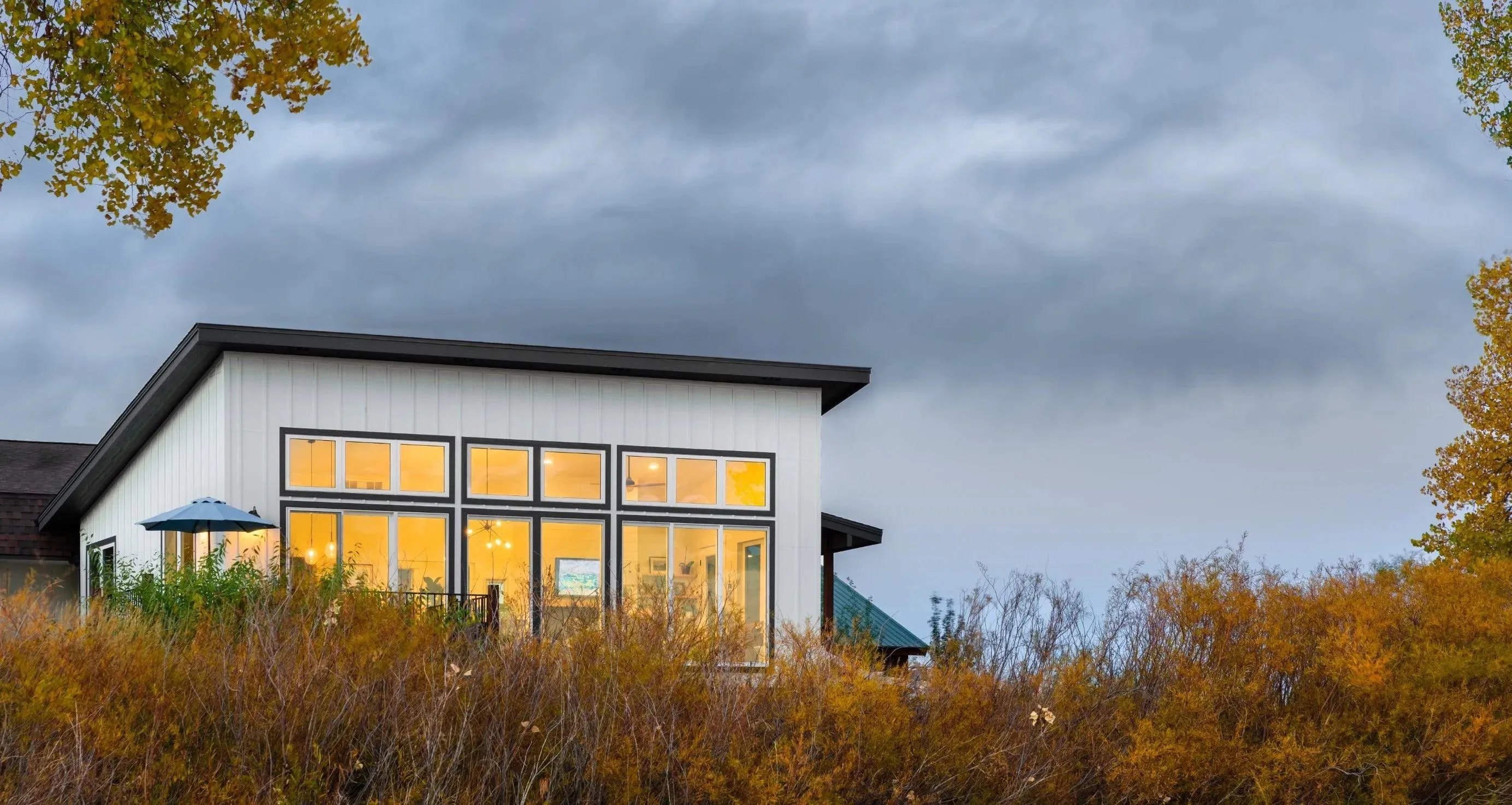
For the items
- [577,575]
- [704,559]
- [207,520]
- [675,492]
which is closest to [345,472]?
[207,520]

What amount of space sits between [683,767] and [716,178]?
12392mm

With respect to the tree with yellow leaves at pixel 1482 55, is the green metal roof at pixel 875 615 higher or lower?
lower

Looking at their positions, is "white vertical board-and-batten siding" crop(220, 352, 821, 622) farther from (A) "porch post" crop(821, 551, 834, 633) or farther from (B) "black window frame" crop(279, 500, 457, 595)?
(A) "porch post" crop(821, 551, 834, 633)

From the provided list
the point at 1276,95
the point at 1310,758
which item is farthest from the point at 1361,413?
the point at 1310,758

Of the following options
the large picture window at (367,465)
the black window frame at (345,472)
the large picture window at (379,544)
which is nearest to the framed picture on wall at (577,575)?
the large picture window at (379,544)

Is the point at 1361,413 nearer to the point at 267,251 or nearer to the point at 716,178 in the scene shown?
the point at 716,178

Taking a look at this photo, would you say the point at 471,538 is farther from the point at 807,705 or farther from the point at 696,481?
the point at 807,705

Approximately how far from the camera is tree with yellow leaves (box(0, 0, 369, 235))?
9.22 metres

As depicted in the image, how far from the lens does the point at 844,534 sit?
1805 cm

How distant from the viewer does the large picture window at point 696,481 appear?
1554cm

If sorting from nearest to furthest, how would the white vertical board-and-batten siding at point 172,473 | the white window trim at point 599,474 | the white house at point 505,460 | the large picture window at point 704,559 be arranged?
1. the white house at point 505,460
2. the white vertical board-and-batten siding at point 172,473
3. the white window trim at point 599,474
4. the large picture window at point 704,559

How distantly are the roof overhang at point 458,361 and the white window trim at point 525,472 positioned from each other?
2.76ft

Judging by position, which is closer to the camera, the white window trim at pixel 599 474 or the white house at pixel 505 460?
the white house at pixel 505 460

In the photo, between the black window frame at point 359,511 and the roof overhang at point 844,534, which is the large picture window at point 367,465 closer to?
the black window frame at point 359,511
